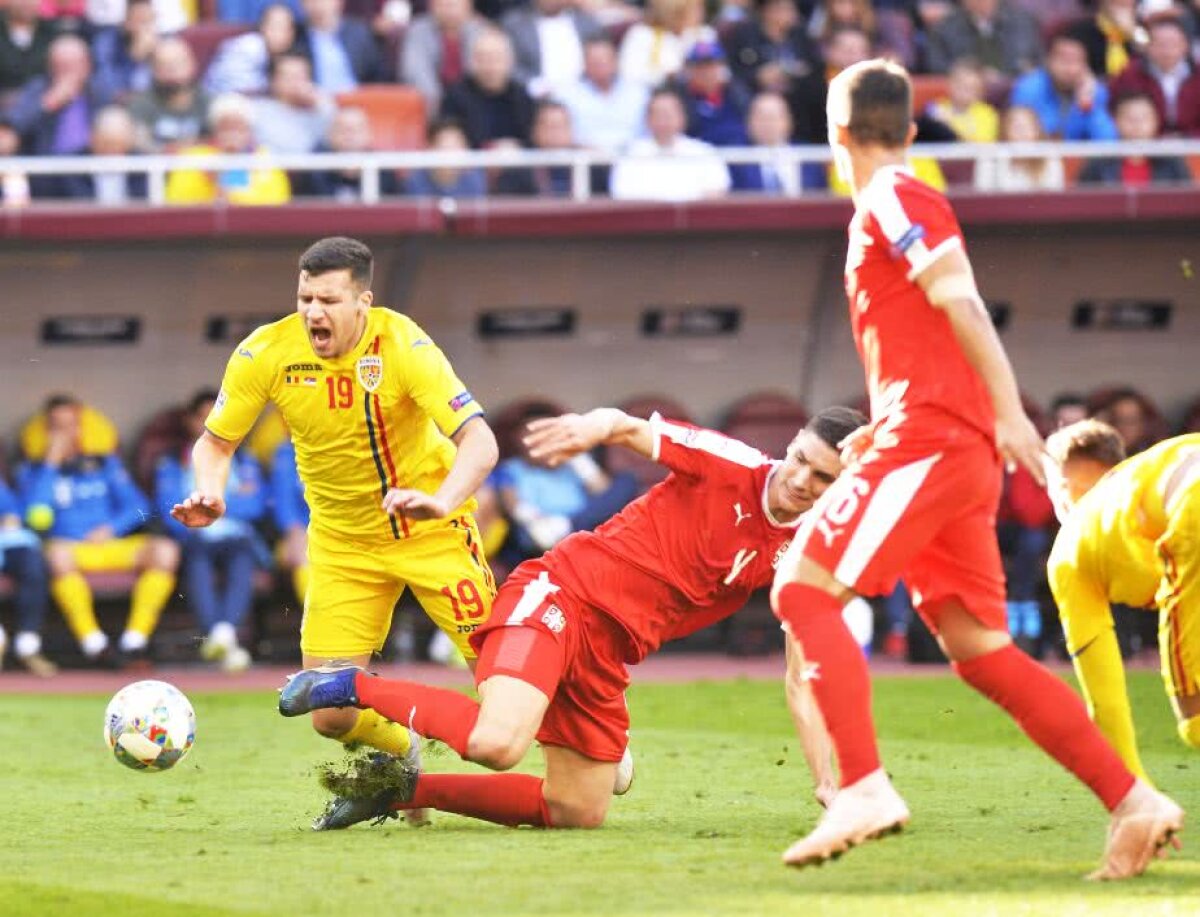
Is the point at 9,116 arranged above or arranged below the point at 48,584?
above

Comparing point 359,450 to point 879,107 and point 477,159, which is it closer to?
point 879,107

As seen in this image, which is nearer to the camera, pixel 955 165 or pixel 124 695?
pixel 124 695

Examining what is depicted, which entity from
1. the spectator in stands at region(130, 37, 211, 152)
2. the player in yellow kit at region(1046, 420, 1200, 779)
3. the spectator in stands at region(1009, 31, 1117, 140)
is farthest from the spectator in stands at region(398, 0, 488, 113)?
the player in yellow kit at region(1046, 420, 1200, 779)

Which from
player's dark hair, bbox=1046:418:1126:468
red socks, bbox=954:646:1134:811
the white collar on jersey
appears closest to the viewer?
red socks, bbox=954:646:1134:811

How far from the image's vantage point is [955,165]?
15.0 m

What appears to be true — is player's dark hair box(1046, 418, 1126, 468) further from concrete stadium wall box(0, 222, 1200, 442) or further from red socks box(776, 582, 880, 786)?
concrete stadium wall box(0, 222, 1200, 442)

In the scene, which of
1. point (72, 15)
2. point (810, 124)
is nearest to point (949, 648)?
point (810, 124)

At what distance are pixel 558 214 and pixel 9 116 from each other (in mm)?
3678

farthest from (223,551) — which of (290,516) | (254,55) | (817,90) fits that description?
(817,90)

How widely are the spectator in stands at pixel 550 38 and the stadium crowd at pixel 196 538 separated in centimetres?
267

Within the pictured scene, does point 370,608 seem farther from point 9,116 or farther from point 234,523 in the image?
point 9,116

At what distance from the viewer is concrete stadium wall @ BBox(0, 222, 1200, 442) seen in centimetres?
1490

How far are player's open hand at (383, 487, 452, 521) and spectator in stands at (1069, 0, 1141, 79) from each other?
1080 cm

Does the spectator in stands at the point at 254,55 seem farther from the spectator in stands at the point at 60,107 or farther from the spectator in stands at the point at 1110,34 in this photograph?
the spectator in stands at the point at 1110,34
